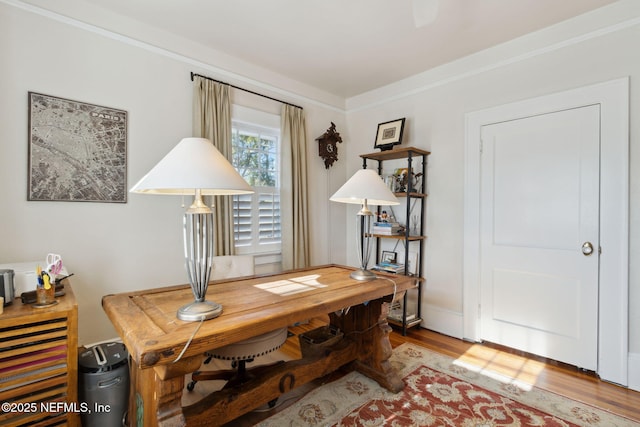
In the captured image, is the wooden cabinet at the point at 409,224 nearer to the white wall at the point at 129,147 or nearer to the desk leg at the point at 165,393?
the white wall at the point at 129,147

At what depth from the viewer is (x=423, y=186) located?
3354 mm

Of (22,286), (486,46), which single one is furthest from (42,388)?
(486,46)

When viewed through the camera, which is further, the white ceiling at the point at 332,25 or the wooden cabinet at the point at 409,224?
the wooden cabinet at the point at 409,224

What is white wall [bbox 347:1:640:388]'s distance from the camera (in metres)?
2.23

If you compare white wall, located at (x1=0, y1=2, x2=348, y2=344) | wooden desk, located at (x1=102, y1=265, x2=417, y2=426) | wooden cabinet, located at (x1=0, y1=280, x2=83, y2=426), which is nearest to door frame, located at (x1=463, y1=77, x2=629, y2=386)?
wooden desk, located at (x1=102, y1=265, x2=417, y2=426)

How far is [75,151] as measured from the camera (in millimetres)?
2201

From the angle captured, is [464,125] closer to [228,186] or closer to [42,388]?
[228,186]

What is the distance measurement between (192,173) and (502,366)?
8.98 feet

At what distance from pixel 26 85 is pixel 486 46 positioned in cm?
361

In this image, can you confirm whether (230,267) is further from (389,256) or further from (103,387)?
(389,256)

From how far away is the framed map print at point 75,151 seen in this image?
6.83ft

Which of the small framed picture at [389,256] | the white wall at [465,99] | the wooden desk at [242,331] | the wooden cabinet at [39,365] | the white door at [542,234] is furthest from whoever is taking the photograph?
the small framed picture at [389,256]

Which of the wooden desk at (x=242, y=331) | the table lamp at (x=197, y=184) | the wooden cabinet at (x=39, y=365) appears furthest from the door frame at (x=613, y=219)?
the wooden cabinet at (x=39, y=365)

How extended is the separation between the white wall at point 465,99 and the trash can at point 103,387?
276 cm
